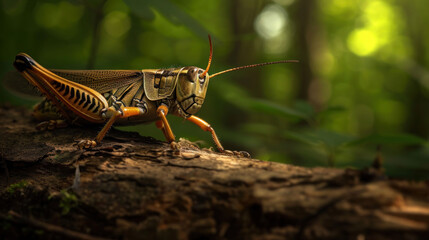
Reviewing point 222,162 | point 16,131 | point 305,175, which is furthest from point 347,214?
point 16,131

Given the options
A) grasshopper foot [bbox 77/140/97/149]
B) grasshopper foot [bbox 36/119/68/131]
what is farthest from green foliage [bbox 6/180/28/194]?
grasshopper foot [bbox 36/119/68/131]

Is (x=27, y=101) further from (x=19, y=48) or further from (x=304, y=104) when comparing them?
(x=304, y=104)

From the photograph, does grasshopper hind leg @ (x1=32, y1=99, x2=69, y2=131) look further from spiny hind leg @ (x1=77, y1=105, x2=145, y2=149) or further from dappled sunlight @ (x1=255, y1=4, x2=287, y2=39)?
dappled sunlight @ (x1=255, y1=4, x2=287, y2=39)

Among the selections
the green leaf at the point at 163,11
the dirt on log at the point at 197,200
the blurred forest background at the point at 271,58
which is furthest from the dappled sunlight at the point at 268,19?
the dirt on log at the point at 197,200

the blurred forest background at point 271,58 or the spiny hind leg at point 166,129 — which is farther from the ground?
the blurred forest background at point 271,58

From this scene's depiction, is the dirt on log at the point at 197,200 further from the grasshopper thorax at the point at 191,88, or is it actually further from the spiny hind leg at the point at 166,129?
the grasshopper thorax at the point at 191,88
